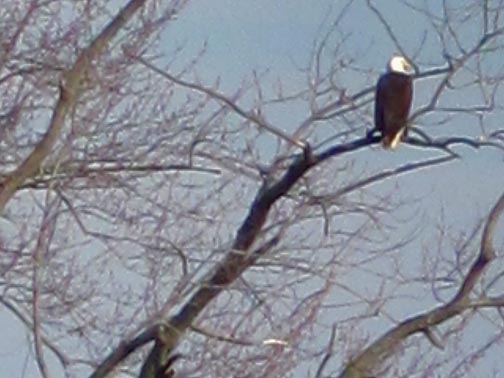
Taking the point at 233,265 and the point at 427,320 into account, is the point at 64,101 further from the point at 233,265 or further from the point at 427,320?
the point at 427,320

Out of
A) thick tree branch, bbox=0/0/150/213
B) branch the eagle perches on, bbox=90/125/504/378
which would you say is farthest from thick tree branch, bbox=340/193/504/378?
thick tree branch, bbox=0/0/150/213

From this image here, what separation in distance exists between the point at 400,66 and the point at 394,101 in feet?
1.10

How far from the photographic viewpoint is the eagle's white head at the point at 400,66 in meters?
15.1

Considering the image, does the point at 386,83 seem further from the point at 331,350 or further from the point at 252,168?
the point at 331,350

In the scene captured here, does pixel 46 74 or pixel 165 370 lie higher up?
pixel 46 74

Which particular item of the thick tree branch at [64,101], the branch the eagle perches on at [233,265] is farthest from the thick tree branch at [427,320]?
the thick tree branch at [64,101]

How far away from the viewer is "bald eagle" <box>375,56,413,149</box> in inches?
595

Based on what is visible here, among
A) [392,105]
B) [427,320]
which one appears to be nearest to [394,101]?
[392,105]

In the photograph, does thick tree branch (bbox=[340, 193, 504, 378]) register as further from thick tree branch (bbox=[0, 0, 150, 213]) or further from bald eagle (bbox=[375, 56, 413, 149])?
thick tree branch (bbox=[0, 0, 150, 213])

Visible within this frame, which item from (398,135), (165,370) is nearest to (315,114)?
(398,135)

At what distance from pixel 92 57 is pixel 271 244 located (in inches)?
56.9

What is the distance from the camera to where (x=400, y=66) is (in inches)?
620

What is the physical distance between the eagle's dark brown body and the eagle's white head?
0.03 m

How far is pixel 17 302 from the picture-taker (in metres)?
16.3
